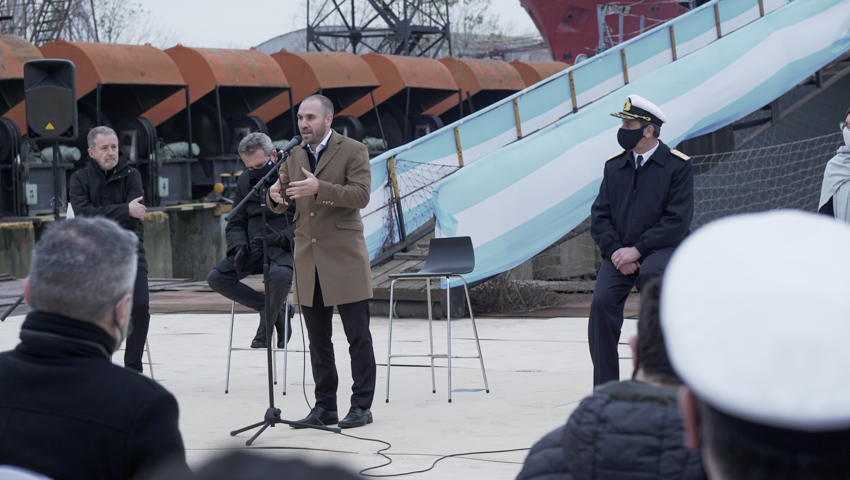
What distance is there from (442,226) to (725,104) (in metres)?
3.64

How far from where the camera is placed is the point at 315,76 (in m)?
17.5

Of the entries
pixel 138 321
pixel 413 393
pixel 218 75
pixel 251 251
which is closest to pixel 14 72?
pixel 218 75

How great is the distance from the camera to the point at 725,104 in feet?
35.1

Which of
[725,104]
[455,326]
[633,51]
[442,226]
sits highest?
[633,51]

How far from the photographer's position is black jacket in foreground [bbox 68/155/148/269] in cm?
578

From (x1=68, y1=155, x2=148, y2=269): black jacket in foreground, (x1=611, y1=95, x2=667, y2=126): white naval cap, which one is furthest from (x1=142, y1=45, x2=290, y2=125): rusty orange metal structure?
(x1=611, y1=95, x2=667, y2=126): white naval cap

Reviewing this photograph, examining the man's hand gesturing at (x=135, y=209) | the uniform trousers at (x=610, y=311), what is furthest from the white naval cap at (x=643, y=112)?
the man's hand gesturing at (x=135, y=209)

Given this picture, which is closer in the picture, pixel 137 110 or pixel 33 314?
pixel 33 314

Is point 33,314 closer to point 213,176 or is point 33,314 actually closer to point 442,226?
point 442,226

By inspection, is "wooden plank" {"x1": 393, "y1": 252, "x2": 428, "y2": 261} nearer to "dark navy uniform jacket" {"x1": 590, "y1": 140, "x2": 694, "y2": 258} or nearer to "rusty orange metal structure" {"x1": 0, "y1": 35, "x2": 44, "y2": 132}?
"dark navy uniform jacket" {"x1": 590, "y1": 140, "x2": 694, "y2": 258}

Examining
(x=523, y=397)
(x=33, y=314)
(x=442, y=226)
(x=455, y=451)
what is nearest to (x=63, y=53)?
(x=442, y=226)

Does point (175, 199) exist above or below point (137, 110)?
below

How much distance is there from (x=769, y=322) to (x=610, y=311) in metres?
4.20

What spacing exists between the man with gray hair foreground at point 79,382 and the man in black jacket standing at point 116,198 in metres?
3.85
